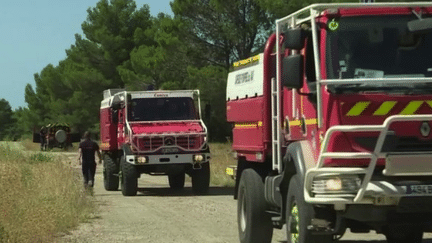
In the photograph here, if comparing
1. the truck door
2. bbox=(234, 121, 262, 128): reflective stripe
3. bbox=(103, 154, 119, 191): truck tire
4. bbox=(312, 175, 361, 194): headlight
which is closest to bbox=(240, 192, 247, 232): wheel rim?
bbox=(234, 121, 262, 128): reflective stripe

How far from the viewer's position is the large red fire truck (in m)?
9.03

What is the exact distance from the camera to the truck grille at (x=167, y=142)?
81.0ft

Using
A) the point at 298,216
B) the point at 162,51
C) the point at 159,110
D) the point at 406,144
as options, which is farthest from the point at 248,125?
the point at 162,51

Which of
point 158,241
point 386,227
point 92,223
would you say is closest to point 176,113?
point 92,223

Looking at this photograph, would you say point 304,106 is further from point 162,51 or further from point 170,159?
point 162,51

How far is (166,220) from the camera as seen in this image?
17.6 m

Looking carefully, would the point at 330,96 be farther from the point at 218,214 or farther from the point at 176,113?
the point at 176,113

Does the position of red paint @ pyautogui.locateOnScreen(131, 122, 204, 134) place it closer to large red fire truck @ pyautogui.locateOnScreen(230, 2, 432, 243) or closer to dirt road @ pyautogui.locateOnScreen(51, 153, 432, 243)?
dirt road @ pyautogui.locateOnScreen(51, 153, 432, 243)

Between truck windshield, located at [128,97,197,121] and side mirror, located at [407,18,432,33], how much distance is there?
53.1ft

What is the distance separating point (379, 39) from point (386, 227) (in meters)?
1.96

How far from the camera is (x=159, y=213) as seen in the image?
19203 millimetres

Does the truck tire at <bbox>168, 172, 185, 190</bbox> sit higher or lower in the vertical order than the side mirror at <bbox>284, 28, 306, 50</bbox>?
lower

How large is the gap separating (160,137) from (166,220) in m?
7.35

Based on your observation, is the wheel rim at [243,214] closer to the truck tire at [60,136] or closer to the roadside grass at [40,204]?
the roadside grass at [40,204]
